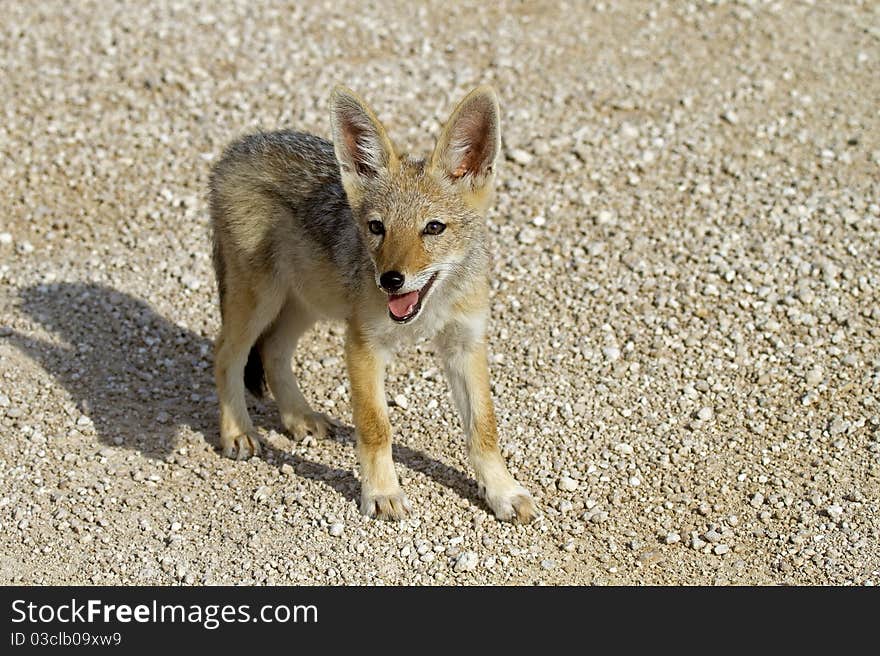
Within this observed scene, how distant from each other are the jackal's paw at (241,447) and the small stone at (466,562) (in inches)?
68.3

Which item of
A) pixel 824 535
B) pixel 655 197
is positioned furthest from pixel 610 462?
pixel 655 197

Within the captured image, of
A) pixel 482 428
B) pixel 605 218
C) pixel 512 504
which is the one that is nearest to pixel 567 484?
pixel 512 504

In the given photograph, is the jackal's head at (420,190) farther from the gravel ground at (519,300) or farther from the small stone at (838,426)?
the small stone at (838,426)

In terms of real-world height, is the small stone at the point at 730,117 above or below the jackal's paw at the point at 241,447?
above

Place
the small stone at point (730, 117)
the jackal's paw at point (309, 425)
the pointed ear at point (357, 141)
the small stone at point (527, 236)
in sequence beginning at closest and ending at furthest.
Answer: the pointed ear at point (357, 141)
the jackal's paw at point (309, 425)
the small stone at point (527, 236)
the small stone at point (730, 117)

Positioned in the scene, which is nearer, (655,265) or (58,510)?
(58,510)

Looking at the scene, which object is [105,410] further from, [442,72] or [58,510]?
[442,72]

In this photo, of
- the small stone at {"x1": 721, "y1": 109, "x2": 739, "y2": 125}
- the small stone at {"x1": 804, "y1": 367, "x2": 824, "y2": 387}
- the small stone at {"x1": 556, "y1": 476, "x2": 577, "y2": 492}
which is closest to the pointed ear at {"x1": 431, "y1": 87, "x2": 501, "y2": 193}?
the small stone at {"x1": 556, "y1": 476, "x2": 577, "y2": 492}

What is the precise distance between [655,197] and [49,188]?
5237 mm

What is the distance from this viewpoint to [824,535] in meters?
6.43

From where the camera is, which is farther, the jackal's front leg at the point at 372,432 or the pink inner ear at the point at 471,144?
the jackal's front leg at the point at 372,432

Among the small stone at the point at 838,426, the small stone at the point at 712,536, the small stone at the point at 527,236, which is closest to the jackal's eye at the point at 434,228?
the small stone at the point at 712,536

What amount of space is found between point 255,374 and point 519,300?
6.82 feet

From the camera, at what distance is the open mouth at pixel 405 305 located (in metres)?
5.90
